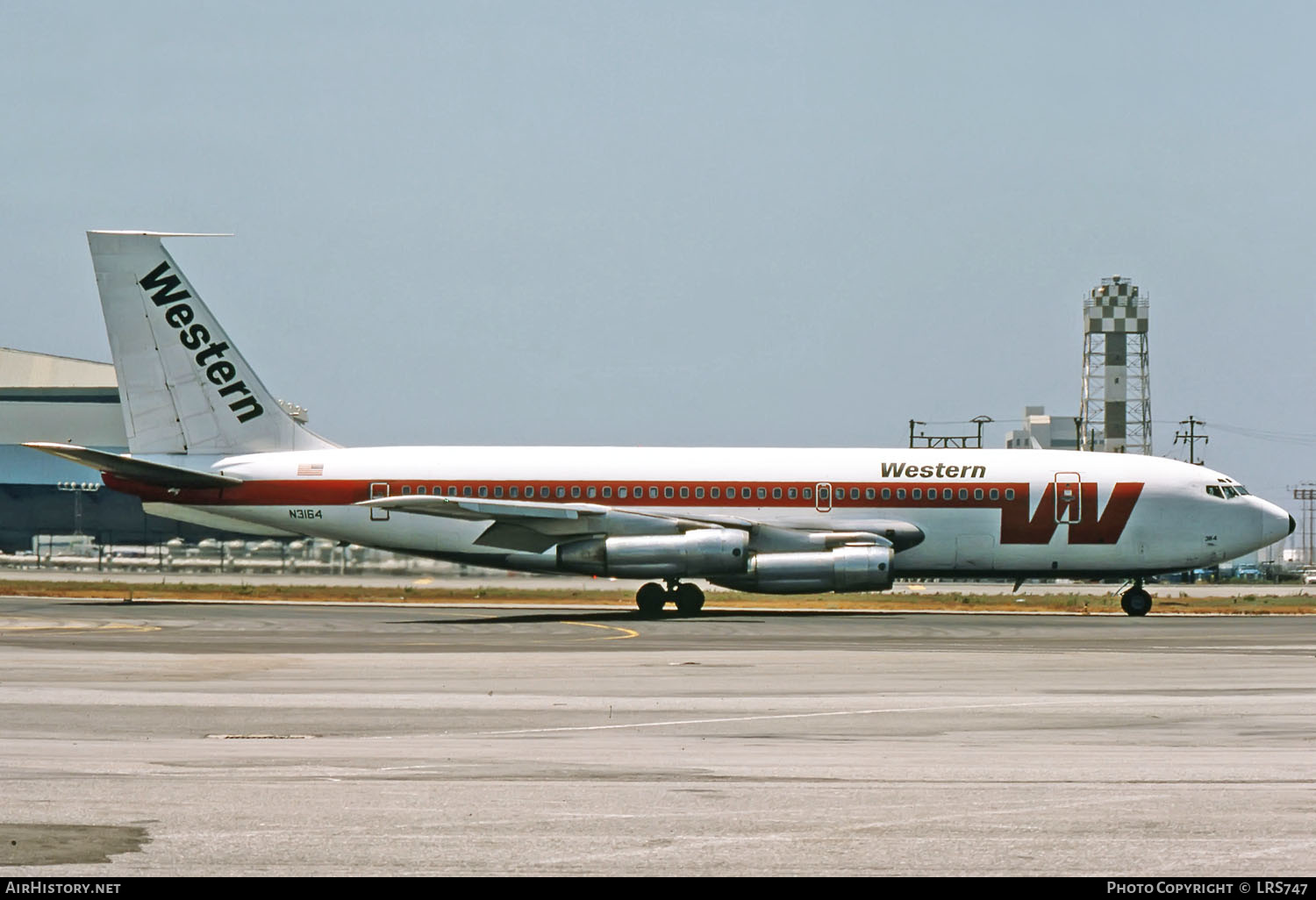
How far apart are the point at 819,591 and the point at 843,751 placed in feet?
89.9

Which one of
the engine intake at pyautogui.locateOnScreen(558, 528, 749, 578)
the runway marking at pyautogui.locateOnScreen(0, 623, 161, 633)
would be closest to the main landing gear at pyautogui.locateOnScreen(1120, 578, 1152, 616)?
the engine intake at pyautogui.locateOnScreen(558, 528, 749, 578)

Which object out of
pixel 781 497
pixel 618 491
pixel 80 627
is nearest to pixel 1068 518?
pixel 781 497

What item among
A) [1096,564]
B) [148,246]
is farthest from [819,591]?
[148,246]

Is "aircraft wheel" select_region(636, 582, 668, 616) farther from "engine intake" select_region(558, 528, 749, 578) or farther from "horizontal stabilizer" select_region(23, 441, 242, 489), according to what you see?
"horizontal stabilizer" select_region(23, 441, 242, 489)

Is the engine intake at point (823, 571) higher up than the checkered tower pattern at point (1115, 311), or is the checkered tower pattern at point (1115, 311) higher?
the checkered tower pattern at point (1115, 311)

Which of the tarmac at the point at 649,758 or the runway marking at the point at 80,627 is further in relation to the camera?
the runway marking at the point at 80,627

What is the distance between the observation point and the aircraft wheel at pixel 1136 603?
149ft

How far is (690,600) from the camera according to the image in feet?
145

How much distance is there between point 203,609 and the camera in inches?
1620

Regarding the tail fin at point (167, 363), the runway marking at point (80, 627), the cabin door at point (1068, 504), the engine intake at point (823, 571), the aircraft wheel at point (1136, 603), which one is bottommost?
the runway marking at point (80, 627)

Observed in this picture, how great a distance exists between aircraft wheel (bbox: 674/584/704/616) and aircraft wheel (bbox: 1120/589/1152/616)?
1199cm

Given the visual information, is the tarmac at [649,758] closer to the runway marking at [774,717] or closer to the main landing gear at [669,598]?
the runway marking at [774,717]

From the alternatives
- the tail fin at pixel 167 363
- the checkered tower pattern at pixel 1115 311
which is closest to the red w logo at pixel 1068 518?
the tail fin at pixel 167 363
